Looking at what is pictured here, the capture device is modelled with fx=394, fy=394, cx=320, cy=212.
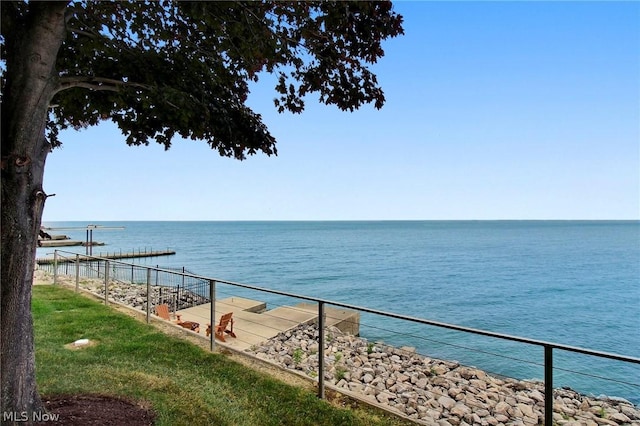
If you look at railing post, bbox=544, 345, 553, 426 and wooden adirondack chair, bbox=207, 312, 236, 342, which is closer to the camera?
railing post, bbox=544, 345, 553, 426

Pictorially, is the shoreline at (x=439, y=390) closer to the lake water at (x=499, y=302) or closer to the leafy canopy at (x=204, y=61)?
the lake water at (x=499, y=302)

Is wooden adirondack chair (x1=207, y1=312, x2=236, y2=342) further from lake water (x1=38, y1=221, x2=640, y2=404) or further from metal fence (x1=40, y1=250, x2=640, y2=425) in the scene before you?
lake water (x1=38, y1=221, x2=640, y2=404)

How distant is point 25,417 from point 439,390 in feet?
26.6

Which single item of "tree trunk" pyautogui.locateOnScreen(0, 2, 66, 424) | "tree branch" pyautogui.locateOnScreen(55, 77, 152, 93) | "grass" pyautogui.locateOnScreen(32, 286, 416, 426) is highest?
"tree branch" pyautogui.locateOnScreen(55, 77, 152, 93)

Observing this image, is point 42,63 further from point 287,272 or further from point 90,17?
point 287,272

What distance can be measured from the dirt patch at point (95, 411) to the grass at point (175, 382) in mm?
138

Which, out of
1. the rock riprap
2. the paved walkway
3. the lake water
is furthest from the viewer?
the lake water

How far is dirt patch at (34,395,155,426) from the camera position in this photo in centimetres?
322

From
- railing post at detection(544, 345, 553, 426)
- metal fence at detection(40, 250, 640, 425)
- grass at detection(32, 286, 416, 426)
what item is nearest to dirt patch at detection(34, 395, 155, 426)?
grass at detection(32, 286, 416, 426)

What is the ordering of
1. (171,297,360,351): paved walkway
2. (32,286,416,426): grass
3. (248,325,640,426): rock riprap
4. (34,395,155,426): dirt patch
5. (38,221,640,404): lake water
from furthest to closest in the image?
(38,221,640,404): lake water, (171,297,360,351): paved walkway, (248,325,640,426): rock riprap, (32,286,416,426): grass, (34,395,155,426): dirt patch

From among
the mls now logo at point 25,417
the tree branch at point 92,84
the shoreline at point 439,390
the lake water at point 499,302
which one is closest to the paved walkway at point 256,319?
the shoreline at point 439,390

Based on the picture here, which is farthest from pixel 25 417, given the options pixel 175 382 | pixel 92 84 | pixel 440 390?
pixel 440 390

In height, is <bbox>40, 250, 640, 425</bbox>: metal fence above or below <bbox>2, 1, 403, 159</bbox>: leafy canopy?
below

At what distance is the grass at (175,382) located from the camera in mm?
3779
